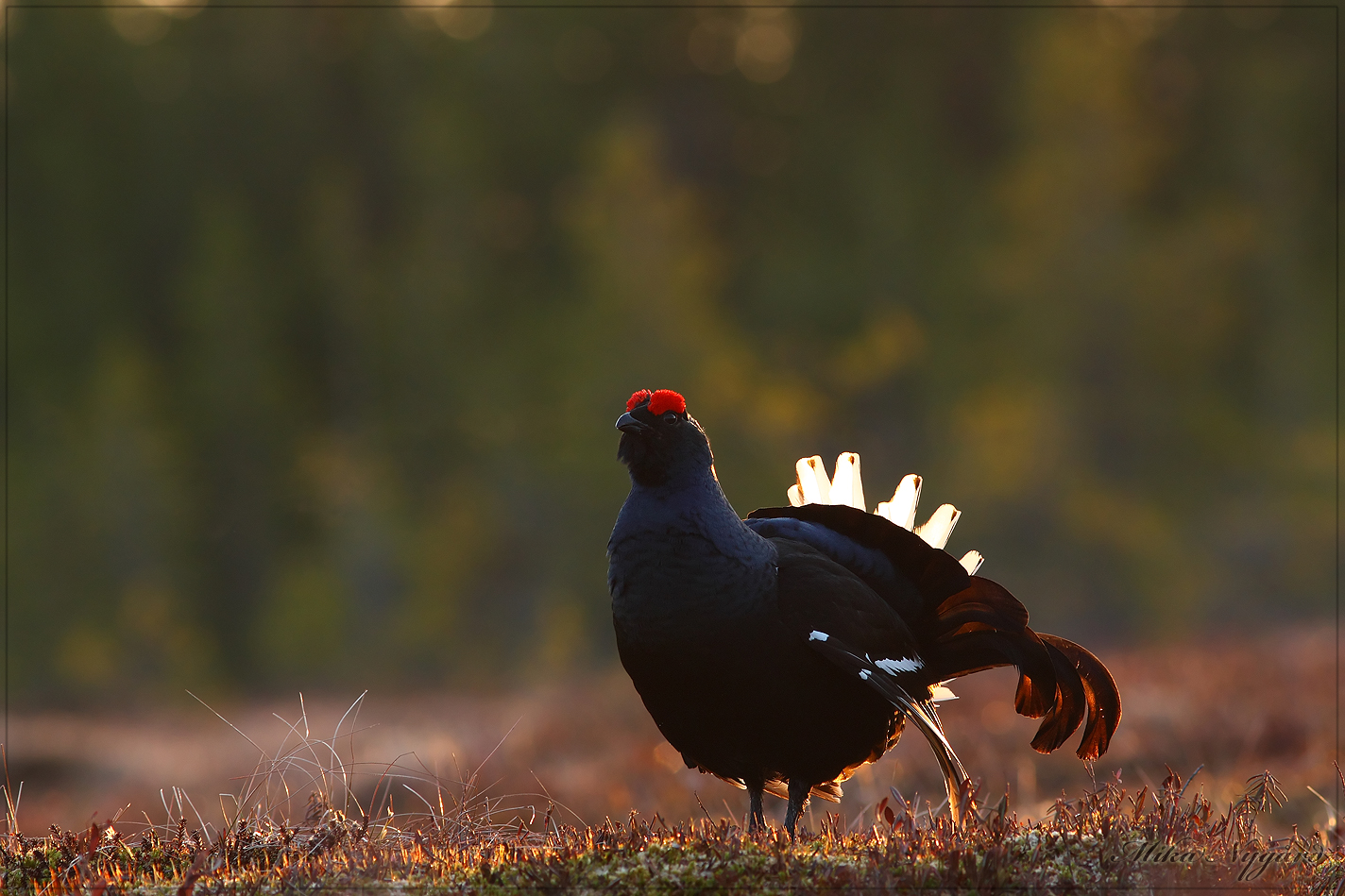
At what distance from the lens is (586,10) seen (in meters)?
30.1

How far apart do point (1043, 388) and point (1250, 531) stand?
5544 mm

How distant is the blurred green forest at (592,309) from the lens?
20609 millimetres

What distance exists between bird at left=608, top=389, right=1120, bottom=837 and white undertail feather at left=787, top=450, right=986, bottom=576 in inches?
19.9

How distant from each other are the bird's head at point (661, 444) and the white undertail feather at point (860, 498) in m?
1.00

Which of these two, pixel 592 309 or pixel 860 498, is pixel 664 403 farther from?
pixel 592 309

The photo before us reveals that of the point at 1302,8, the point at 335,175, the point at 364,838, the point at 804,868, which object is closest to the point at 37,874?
the point at 364,838

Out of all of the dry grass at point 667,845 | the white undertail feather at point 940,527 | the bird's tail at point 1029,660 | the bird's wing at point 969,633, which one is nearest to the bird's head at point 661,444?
the bird's wing at point 969,633

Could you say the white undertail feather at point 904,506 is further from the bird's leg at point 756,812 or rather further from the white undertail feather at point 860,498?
the bird's leg at point 756,812

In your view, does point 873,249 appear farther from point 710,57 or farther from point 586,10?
point 586,10

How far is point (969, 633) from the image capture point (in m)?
4.12

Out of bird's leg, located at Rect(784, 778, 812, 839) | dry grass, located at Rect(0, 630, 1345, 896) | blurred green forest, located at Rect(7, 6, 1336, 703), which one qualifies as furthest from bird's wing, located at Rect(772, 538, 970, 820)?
blurred green forest, located at Rect(7, 6, 1336, 703)

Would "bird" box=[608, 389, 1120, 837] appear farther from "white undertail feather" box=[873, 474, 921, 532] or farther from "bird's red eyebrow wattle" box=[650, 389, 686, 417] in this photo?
"white undertail feather" box=[873, 474, 921, 532]

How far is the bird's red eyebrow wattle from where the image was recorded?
3879 mm

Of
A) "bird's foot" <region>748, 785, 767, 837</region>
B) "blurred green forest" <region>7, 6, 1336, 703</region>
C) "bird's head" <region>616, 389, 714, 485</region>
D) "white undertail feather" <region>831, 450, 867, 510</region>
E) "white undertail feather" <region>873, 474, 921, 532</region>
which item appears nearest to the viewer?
"bird's foot" <region>748, 785, 767, 837</region>
